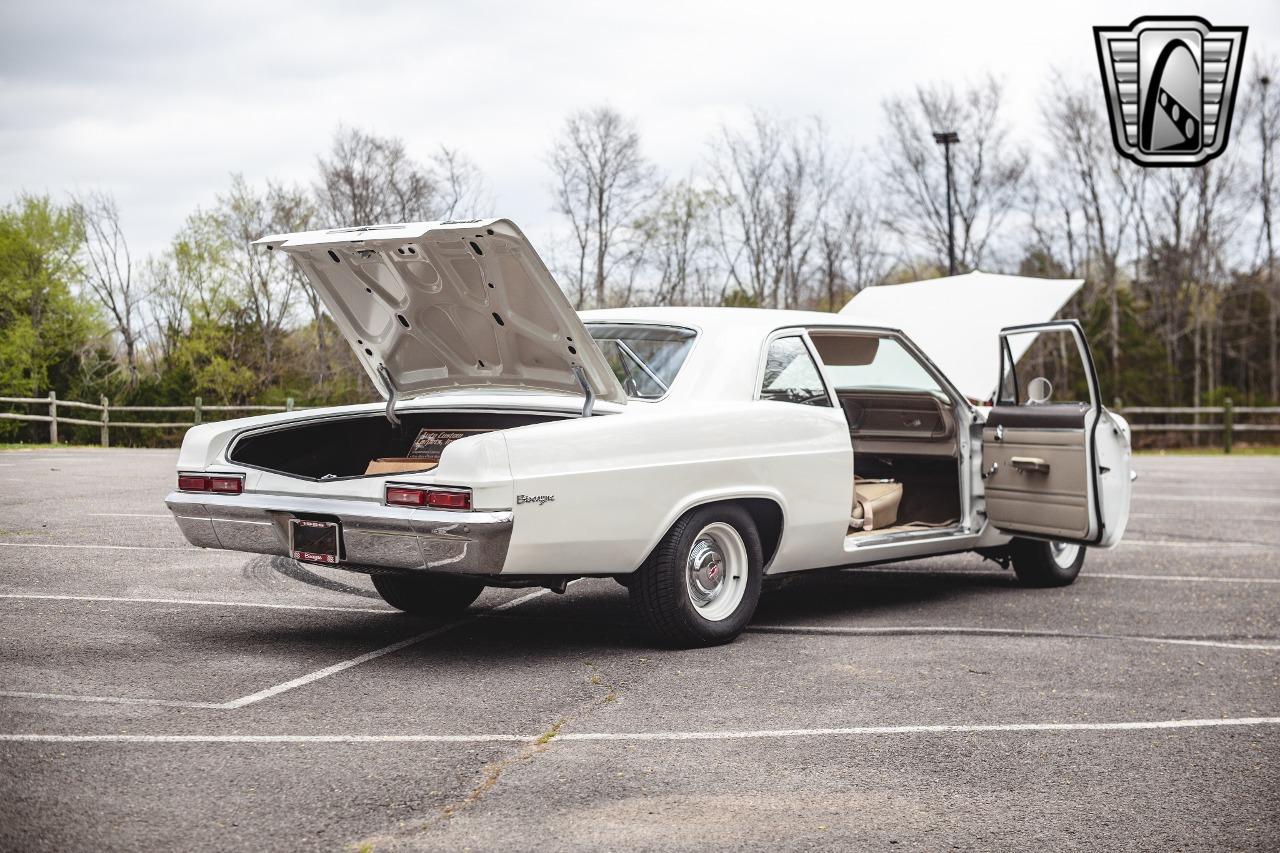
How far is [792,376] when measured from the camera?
6691 mm

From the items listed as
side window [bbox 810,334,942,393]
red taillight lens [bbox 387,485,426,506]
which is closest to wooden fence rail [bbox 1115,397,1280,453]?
side window [bbox 810,334,942,393]

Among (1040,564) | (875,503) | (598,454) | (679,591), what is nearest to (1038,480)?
(875,503)

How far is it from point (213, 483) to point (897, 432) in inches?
164

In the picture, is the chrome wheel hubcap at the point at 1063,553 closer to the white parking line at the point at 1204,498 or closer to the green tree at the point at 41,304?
the white parking line at the point at 1204,498

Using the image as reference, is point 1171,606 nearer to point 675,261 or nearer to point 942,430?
point 942,430

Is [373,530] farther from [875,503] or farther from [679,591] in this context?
[875,503]

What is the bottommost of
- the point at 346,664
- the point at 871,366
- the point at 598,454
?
the point at 346,664

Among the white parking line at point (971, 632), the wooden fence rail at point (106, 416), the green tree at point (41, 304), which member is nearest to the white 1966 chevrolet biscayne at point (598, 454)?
the white parking line at point (971, 632)

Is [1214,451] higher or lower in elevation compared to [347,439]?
lower

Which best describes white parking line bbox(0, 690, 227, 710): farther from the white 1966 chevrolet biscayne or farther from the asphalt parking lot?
the white 1966 chevrolet biscayne

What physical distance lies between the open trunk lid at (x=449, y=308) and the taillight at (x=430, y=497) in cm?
94

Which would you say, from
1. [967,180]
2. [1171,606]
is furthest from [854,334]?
[967,180]

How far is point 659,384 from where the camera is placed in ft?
20.3

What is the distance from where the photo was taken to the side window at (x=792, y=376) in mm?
6547
